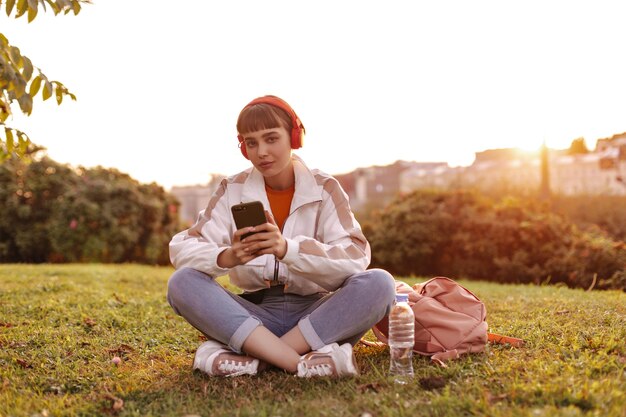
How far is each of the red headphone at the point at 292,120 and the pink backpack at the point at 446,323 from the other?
109 cm

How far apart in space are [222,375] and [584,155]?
99.0ft

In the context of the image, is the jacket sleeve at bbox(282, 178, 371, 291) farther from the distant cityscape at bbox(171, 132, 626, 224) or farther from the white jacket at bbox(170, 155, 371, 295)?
the distant cityscape at bbox(171, 132, 626, 224)

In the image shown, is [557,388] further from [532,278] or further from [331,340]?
[532,278]

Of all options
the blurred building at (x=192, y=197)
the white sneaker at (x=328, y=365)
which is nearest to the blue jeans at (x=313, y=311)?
the white sneaker at (x=328, y=365)

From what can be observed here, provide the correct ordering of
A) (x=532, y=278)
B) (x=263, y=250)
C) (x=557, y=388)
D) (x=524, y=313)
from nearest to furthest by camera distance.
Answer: (x=557, y=388)
(x=263, y=250)
(x=524, y=313)
(x=532, y=278)

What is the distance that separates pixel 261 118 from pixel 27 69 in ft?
3.69

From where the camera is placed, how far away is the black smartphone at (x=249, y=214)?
2949 mm

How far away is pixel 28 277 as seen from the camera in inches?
318

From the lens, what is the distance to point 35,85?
3174mm

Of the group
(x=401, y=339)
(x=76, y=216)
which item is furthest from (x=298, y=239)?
(x=76, y=216)

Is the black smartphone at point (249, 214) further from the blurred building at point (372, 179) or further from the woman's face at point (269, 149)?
the blurred building at point (372, 179)

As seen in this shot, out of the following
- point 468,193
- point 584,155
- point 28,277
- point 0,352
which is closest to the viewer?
point 0,352

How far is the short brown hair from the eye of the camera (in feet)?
10.9

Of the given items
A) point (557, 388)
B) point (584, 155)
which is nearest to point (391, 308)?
point (557, 388)
